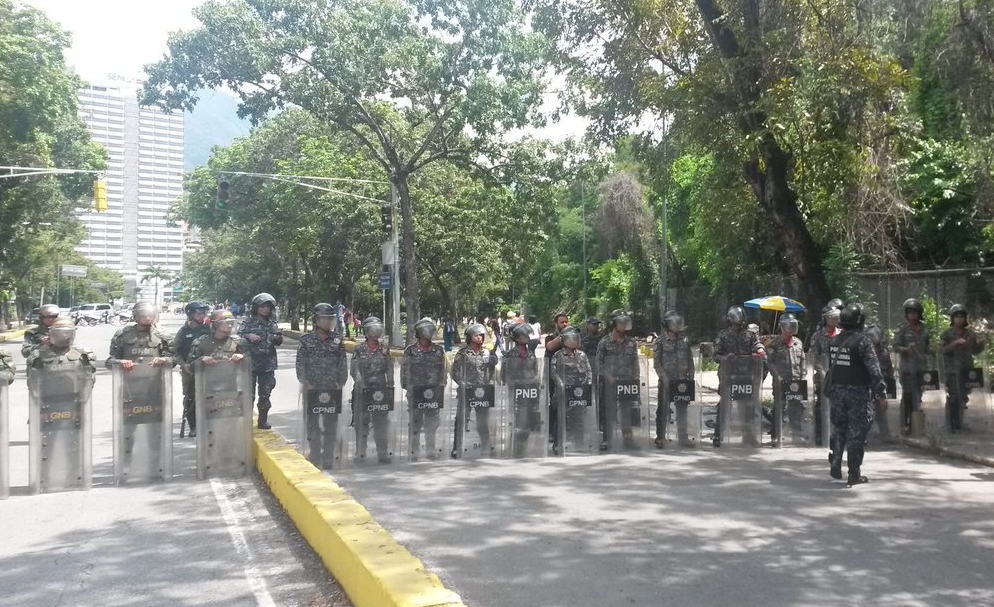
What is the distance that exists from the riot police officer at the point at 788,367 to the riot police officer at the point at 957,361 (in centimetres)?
Result: 191

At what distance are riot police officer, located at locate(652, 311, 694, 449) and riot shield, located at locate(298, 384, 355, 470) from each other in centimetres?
392

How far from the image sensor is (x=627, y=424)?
36.9 ft

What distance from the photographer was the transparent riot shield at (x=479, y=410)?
1052 cm

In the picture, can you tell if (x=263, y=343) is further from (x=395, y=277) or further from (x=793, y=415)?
(x=395, y=277)

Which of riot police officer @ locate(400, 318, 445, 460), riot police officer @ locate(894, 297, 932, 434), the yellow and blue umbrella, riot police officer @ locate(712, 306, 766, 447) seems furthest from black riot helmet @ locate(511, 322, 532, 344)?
the yellow and blue umbrella

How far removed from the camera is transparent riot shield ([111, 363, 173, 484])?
903 cm

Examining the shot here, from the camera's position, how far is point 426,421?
34.3 feet

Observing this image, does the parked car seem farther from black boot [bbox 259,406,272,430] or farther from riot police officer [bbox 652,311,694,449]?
riot police officer [bbox 652,311,694,449]

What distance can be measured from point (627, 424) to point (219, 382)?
4.80 metres

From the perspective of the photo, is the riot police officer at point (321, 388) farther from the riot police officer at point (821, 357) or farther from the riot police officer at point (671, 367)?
the riot police officer at point (821, 357)

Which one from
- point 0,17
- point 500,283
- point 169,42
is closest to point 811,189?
point 169,42

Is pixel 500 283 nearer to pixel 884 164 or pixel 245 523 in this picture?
pixel 884 164

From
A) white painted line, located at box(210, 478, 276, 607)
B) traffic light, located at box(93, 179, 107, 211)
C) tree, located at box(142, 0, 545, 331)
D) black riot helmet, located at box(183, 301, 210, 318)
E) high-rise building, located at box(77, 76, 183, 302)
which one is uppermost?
high-rise building, located at box(77, 76, 183, 302)

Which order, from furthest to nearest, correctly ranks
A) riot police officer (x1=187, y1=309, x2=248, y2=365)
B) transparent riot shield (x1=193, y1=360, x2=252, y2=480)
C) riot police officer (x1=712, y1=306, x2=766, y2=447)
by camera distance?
riot police officer (x1=712, y1=306, x2=766, y2=447) → riot police officer (x1=187, y1=309, x2=248, y2=365) → transparent riot shield (x1=193, y1=360, x2=252, y2=480)
